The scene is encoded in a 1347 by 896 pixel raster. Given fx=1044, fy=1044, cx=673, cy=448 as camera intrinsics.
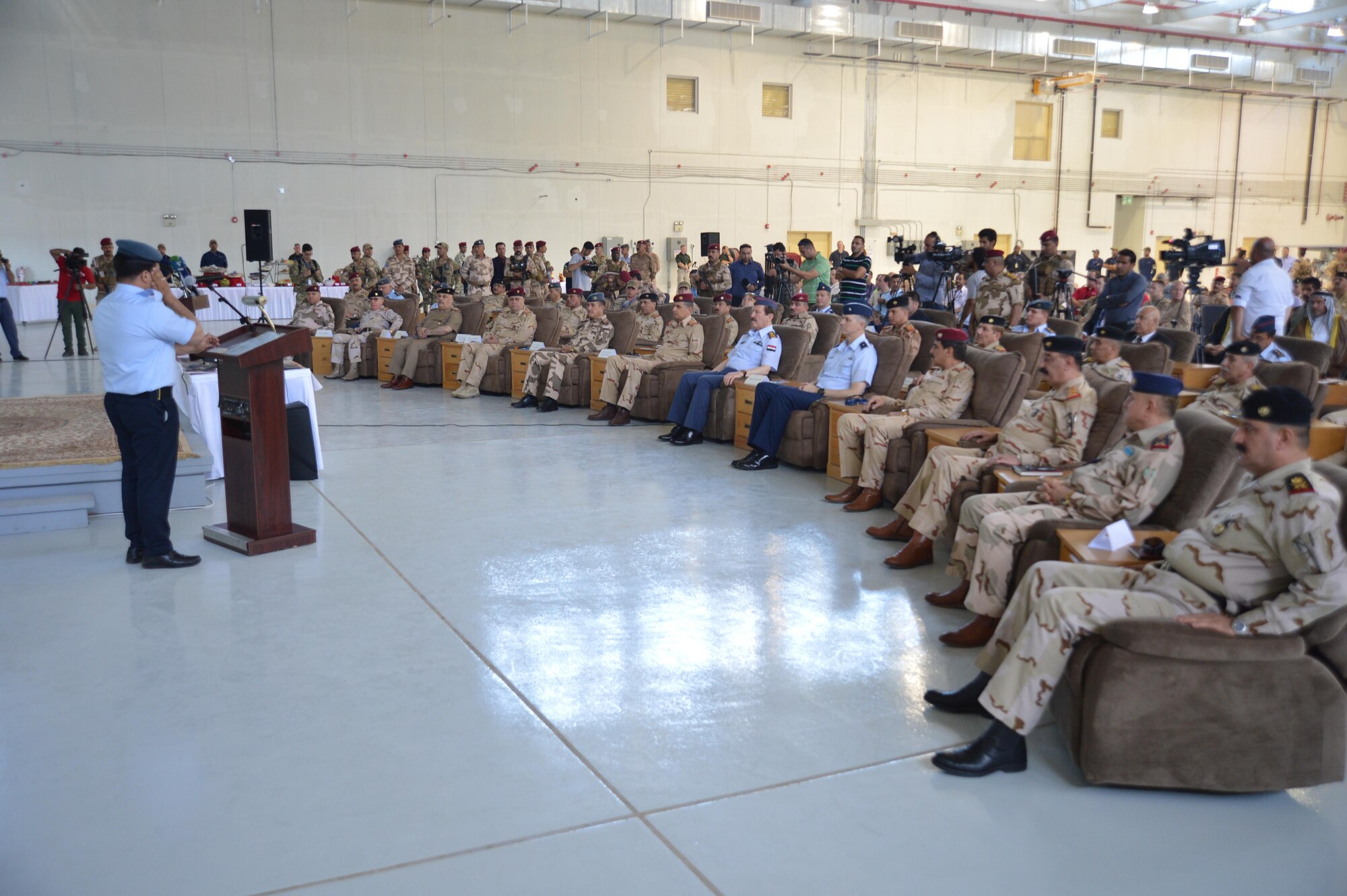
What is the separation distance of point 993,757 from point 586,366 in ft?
24.4

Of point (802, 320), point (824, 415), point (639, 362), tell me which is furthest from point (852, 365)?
point (639, 362)

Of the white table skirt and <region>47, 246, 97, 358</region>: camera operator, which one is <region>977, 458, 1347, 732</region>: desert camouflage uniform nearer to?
the white table skirt

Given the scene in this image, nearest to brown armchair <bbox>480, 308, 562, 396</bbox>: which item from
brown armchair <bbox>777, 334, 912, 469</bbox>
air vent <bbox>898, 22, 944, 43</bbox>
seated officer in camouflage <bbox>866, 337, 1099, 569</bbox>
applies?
brown armchair <bbox>777, 334, 912, 469</bbox>

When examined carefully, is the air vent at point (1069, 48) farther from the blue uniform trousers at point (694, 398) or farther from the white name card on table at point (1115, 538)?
the white name card on table at point (1115, 538)

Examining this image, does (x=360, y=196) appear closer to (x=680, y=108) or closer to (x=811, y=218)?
(x=680, y=108)

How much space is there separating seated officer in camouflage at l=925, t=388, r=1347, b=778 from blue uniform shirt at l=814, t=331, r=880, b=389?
150 inches

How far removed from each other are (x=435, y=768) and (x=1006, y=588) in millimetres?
2125

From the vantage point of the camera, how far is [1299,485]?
8.70 feet

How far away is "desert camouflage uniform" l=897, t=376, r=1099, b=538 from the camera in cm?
464

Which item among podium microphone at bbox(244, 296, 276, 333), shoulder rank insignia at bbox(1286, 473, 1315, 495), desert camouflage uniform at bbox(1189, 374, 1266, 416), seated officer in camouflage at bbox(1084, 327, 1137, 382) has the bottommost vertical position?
desert camouflage uniform at bbox(1189, 374, 1266, 416)

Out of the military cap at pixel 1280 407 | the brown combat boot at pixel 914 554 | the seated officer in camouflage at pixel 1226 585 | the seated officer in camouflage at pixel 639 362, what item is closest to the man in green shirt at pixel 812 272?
the seated officer in camouflage at pixel 639 362

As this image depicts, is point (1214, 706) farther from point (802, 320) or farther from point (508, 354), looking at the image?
point (508, 354)

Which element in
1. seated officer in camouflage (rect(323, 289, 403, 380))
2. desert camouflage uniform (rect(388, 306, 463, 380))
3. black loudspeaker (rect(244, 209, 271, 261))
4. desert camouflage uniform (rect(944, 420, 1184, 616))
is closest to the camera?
desert camouflage uniform (rect(944, 420, 1184, 616))

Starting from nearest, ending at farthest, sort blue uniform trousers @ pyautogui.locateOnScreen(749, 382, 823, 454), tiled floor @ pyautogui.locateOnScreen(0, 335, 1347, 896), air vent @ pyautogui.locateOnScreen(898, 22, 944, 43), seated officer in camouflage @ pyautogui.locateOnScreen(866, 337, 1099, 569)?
tiled floor @ pyautogui.locateOnScreen(0, 335, 1347, 896) < seated officer in camouflage @ pyautogui.locateOnScreen(866, 337, 1099, 569) < blue uniform trousers @ pyautogui.locateOnScreen(749, 382, 823, 454) < air vent @ pyautogui.locateOnScreen(898, 22, 944, 43)
